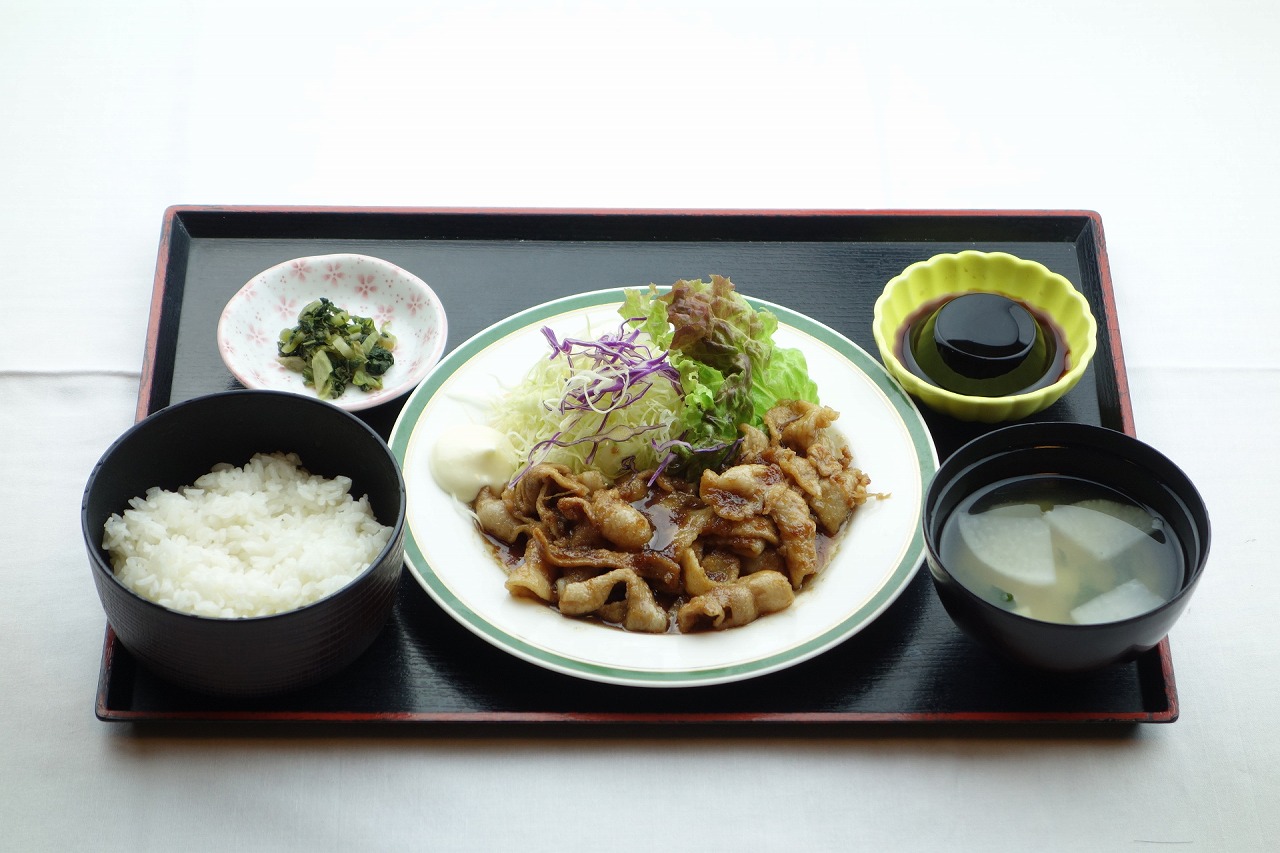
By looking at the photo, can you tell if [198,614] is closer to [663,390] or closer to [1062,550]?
[663,390]

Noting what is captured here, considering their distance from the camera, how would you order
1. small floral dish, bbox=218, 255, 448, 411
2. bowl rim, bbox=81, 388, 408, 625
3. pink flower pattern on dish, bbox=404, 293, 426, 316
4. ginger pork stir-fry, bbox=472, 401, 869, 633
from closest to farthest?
bowl rim, bbox=81, 388, 408, 625 → ginger pork stir-fry, bbox=472, 401, 869, 633 → small floral dish, bbox=218, 255, 448, 411 → pink flower pattern on dish, bbox=404, 293, 426, 316

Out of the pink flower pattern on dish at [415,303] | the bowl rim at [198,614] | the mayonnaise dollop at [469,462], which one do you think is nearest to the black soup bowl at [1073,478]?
the mayonnaise dollop at [469,462]

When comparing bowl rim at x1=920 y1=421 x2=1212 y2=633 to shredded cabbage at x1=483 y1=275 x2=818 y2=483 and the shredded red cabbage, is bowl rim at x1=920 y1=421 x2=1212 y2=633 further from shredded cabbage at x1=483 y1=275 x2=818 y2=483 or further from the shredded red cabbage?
the shredded red cabbage

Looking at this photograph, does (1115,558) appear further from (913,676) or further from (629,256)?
(629,256)

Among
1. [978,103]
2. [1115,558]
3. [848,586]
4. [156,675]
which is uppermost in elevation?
[978,103]

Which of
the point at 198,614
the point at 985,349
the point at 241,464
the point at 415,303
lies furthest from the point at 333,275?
the point at 985,349

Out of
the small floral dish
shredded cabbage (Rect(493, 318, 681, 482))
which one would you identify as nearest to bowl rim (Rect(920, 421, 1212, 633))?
shredded cabbage (Rect(493, 318, 681, 482))

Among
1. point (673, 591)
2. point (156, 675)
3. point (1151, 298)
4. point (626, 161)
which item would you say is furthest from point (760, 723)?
point (626, 161)
